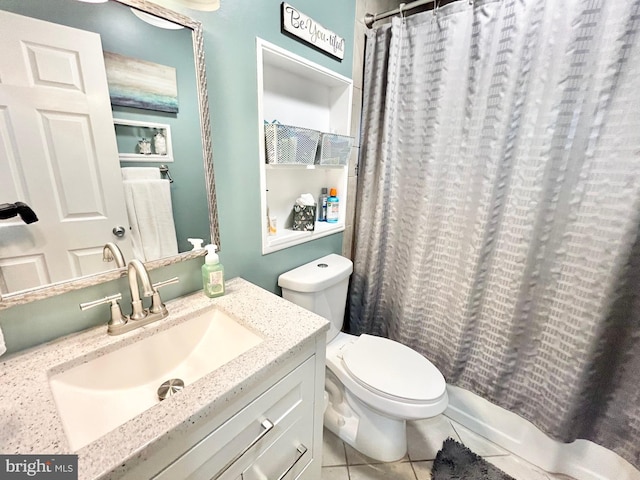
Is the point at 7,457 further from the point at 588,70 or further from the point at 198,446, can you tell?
the point at 588,70

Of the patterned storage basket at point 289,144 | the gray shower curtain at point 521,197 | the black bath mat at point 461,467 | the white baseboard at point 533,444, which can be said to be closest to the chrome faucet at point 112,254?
the patterned storage basket at point 289,144

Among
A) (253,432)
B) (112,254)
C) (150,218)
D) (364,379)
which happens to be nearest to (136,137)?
(150,218)

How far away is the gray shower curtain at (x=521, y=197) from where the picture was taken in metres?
0.95

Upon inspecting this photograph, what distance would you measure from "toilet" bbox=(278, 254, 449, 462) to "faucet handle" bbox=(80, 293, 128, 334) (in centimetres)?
62

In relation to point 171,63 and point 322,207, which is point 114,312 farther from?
point 322,207

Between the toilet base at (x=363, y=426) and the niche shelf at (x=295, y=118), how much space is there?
0.77 m

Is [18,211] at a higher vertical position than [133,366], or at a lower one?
higher

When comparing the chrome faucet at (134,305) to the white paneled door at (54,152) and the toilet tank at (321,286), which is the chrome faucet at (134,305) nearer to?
the white paneled door at (54,152)

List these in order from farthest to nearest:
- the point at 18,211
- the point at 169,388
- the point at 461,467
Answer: the point at 461,467 → the point at 169,388 → the point at 18,211

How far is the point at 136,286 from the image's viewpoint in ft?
2.63

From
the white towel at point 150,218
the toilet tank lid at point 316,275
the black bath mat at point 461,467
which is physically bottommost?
the black bath mat at point 461,467

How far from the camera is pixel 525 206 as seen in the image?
1.10 meters

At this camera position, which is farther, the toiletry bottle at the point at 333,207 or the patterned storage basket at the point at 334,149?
the toiletry bottle at the point at 333,207

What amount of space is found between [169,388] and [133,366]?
122mm
